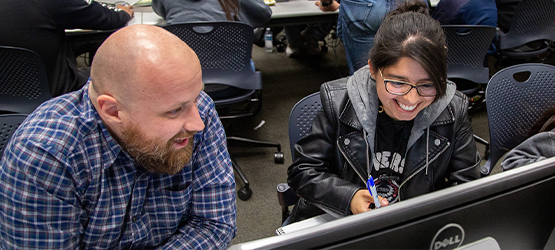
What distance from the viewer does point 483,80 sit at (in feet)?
6.74

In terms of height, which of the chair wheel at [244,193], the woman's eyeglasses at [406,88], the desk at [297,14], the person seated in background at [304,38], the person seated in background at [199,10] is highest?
the woman's eyeglasses at [406,88]

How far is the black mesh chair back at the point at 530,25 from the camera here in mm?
2434

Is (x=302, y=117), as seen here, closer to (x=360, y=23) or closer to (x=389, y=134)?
(x=389, y=134)

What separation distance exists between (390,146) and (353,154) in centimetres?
13

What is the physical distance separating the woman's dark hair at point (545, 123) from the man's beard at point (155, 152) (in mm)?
1304

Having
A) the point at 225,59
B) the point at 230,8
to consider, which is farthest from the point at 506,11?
the point at 225,59

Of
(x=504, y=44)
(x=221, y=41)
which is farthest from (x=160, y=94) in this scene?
(x=504, y=44)

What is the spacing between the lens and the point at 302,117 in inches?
50.5

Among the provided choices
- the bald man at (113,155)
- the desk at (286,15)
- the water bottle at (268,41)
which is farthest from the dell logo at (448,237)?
the water bottle at (268,41)

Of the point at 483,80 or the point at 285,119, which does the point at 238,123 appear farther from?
the point at 483,80

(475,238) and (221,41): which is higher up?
(475,238)

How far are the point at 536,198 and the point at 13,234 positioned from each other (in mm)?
992

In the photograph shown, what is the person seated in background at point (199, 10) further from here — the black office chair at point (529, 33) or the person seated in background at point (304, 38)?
the black office chair at point (529, 33)

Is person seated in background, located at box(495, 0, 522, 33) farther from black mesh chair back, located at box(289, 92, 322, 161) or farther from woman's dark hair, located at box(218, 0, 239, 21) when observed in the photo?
black mesh chair back, located at box(289, 92, 322, 161)
